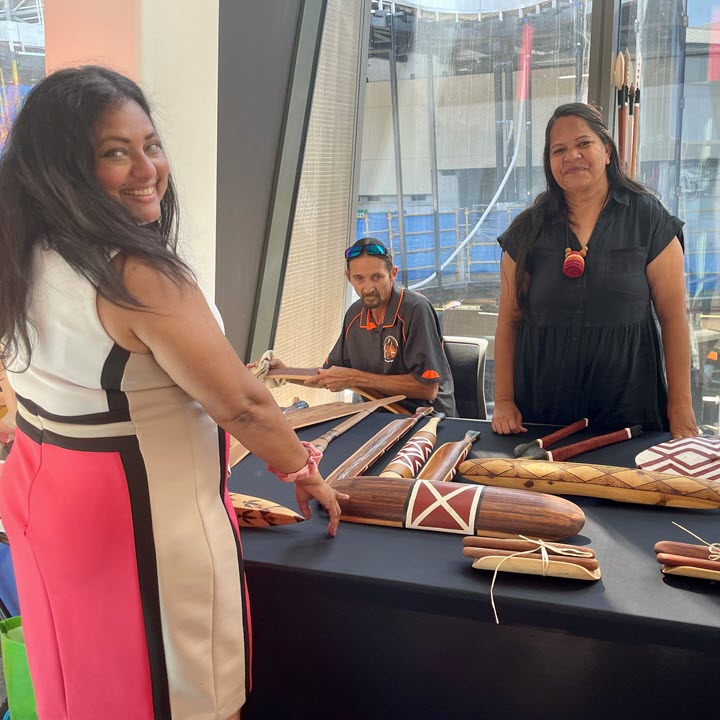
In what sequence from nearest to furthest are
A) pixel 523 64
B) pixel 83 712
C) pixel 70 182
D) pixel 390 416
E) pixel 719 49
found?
pixel 70 182, pixel 83 712, pixel 390 416, pixel 719 49, pixel 523 64

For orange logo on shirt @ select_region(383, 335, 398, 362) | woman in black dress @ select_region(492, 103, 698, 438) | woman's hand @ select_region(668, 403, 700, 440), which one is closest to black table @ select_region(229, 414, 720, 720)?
woman's hand @ select_region(668, 403, 700, 440)

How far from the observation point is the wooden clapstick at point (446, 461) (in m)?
1.63

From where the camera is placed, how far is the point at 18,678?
1688 mm

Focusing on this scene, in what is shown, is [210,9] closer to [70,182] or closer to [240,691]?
[70,182]

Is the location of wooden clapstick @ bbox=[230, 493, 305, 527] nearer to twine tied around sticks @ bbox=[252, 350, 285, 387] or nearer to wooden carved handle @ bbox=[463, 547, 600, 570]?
wooden carved handle @ bbox=[463, 547, 600, 570]

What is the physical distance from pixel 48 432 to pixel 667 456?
122cm

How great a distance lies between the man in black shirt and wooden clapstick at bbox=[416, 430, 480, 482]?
0.83 metres

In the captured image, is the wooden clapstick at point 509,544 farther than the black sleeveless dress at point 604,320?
No

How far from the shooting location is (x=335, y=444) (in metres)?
1.97

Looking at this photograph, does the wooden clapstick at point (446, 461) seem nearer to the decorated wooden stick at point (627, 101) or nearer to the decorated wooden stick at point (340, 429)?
the decorated wooden stick at point (340, 429)

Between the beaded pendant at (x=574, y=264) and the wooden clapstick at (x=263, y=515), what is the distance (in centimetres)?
104

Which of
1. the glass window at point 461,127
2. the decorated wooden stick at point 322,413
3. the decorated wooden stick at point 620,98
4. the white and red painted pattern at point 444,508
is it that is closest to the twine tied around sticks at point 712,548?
the white and red painted pattern at point 444,508

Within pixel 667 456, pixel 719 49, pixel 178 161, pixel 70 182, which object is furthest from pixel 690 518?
pixel 719 49

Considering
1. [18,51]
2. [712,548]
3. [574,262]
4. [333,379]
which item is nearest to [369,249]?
[333,379]
